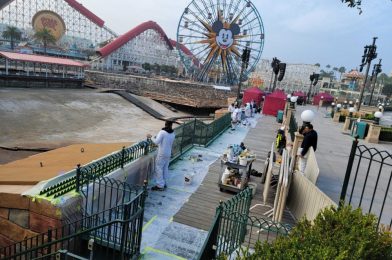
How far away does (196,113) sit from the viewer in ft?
142

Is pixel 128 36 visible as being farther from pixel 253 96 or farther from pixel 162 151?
pixel 162 151

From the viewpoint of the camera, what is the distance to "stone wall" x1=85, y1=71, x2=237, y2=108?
47.0m

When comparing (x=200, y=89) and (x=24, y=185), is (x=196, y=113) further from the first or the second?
(x=24, y=185)

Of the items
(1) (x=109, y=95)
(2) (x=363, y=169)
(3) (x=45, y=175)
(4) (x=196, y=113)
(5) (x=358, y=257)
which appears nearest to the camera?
(5) (x=358, y=257)

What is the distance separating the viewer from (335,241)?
9.80 ft

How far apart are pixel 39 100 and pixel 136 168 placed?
22745 millimetres

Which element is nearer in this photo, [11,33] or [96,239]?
[96,239]

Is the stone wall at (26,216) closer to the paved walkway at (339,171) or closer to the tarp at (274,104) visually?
the paved walkway at (339,171)

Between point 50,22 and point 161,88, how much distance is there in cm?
3565

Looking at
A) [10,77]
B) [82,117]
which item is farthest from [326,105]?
[10,77]

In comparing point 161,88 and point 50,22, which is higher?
point 50,22

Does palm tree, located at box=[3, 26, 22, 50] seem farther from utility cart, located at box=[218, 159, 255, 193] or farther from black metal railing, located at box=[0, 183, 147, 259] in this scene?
black metal railing, located at box=[0, 183, 147, 259]

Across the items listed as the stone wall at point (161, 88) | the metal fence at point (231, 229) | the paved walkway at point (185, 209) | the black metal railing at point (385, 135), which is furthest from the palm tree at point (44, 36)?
the metal fence at point (231, 229)

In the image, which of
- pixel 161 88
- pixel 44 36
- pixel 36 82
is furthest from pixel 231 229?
pixel 44 36
